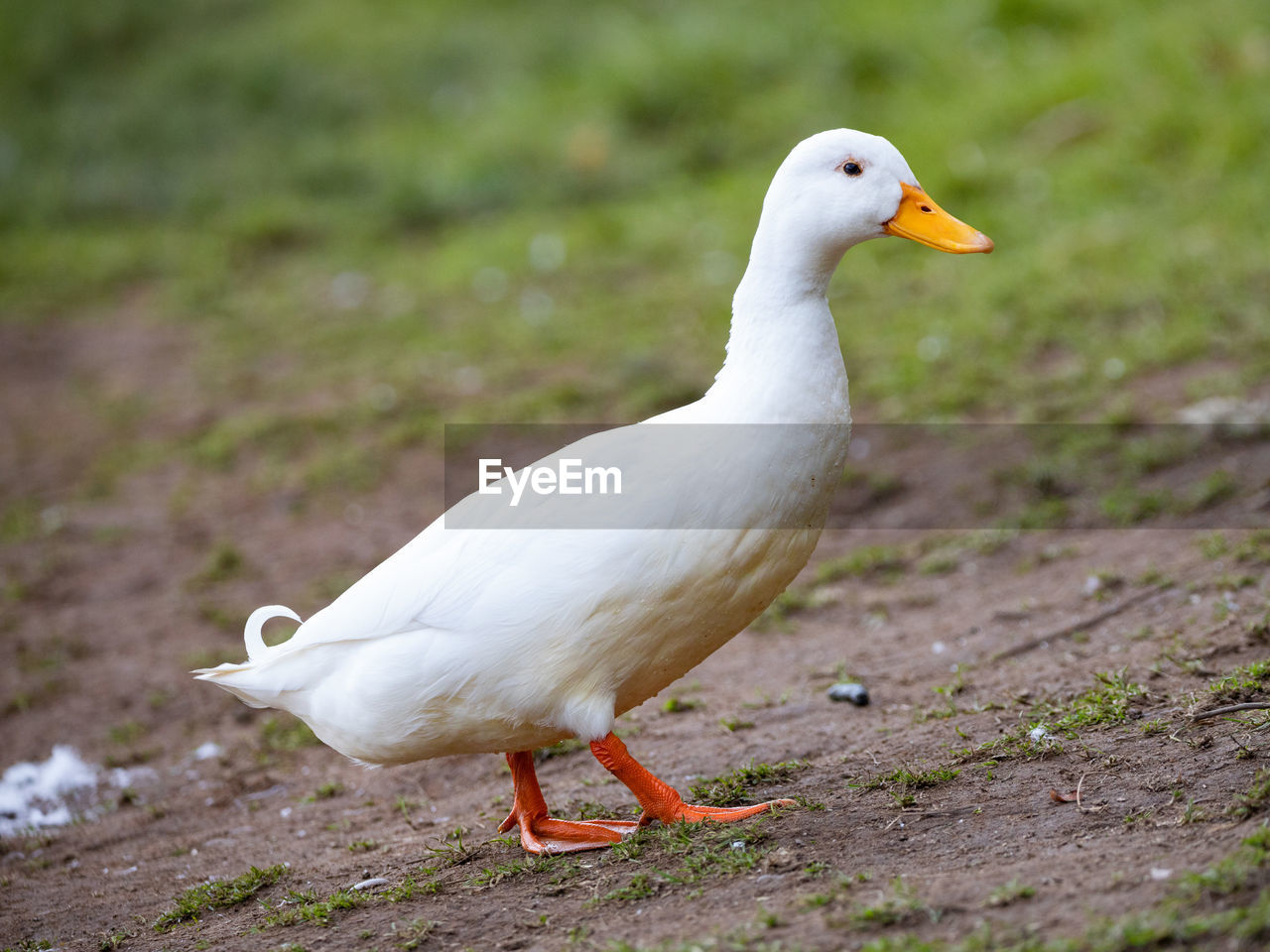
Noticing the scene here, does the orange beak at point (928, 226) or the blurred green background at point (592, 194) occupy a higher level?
the blurred green background at point (592, 194)

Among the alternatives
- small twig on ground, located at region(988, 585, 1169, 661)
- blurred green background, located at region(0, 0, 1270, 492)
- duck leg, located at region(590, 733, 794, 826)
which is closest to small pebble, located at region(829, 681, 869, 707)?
small twig on ground, located at region(988, 585, 1169, 661)

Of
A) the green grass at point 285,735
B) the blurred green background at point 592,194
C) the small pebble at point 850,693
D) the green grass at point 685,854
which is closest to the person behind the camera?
the green grass at point 685,854

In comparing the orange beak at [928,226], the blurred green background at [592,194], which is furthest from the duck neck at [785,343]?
the blurred green background at [592,194]

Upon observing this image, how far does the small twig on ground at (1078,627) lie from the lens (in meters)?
4.16

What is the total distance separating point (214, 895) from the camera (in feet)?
11.0

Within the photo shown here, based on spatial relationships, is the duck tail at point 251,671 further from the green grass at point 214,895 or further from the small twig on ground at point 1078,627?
the small twig on ground at point 1078,627

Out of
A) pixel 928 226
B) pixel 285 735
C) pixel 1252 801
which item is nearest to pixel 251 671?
pixel 285 735

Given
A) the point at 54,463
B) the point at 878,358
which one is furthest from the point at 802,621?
the point at 54,463

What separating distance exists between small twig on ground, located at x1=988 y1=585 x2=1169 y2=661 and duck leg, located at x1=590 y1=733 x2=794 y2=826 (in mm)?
1278

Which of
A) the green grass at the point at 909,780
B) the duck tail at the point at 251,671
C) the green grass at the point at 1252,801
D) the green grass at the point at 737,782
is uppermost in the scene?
the duck tail at the point at 251,671

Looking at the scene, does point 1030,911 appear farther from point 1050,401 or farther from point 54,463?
point 54,463

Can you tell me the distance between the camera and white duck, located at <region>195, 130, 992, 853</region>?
2.95 metres

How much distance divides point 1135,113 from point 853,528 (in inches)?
181

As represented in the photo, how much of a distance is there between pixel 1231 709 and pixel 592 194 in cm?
767
